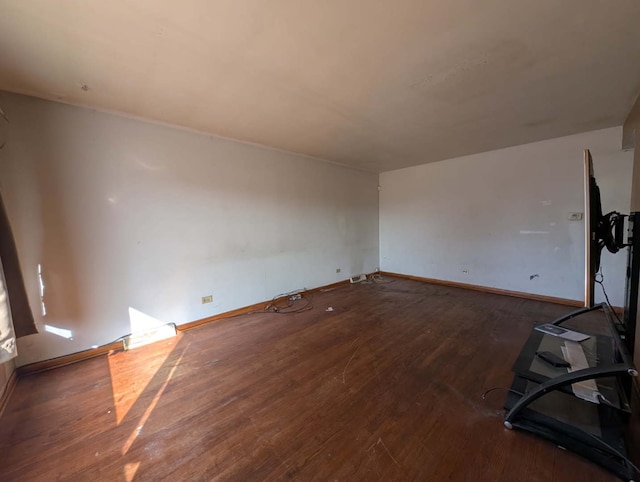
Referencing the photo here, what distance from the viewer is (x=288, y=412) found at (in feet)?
5.47

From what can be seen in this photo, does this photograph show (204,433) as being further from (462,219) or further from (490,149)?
(490,149)

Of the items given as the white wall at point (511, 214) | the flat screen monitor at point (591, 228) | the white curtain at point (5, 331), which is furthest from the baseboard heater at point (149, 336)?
the white wall at point (511, 214)

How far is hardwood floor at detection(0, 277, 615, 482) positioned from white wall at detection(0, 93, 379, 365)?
53 cm

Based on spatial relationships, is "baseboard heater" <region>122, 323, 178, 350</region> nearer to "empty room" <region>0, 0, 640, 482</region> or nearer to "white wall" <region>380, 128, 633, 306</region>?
"empty room" <region>0, 0, 640, 482</region>

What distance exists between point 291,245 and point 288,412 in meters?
2.77

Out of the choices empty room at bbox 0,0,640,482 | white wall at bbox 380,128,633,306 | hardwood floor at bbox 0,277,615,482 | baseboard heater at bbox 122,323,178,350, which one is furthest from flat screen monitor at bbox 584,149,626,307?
baseboard heater at bbox 122,323,178,350

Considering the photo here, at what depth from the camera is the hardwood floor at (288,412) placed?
1.29 metres

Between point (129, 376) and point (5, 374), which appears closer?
point (5, 374)

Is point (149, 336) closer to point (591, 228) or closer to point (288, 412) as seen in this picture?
point (288, 412)

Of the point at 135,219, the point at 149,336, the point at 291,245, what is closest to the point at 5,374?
the point at 149,336

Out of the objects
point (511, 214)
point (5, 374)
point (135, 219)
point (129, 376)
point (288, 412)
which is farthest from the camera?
point (511, 214)

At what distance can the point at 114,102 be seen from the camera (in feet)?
7.61

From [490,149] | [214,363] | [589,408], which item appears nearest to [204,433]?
[214,363]

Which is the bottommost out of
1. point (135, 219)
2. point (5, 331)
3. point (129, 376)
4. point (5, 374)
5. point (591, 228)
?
point (129, 376)
